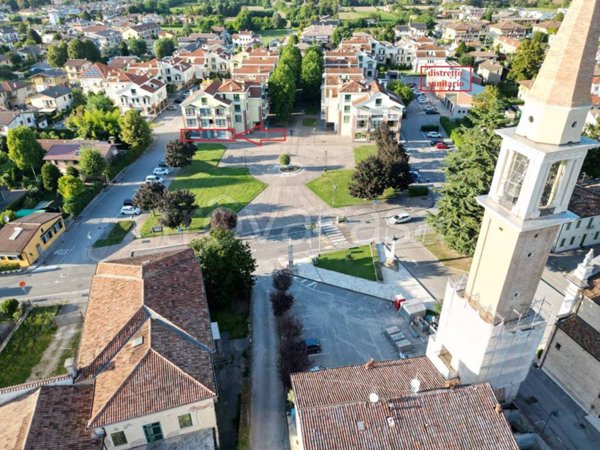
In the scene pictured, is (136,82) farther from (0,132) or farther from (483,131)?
(483,131)

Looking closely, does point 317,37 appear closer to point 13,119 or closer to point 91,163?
point 13,119

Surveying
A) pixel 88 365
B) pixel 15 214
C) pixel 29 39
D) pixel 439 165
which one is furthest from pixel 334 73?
pixel 29 39

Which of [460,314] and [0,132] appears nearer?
[460,314]

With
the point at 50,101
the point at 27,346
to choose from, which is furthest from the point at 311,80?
the point at 27,346

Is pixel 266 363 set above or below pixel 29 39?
below

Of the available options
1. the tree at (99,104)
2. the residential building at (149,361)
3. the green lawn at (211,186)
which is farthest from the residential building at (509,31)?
the residential building at (149,361)

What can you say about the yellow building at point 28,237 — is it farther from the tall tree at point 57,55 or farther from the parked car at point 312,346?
the tall tree at point 57,55

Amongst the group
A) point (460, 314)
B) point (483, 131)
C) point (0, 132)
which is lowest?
point (0, 132)
